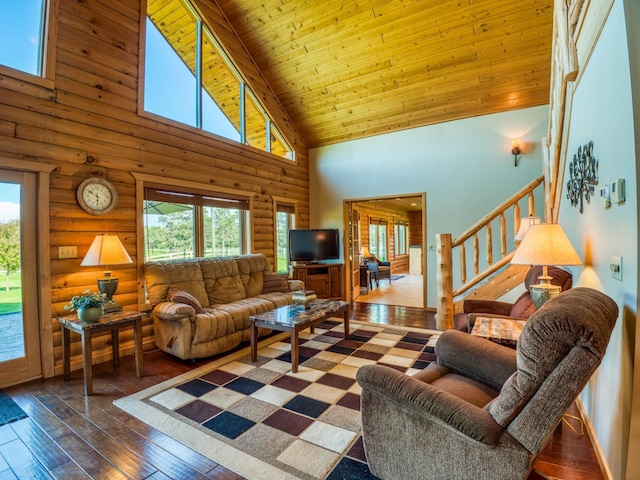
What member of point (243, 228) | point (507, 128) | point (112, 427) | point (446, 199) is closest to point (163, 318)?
point (112, 427)

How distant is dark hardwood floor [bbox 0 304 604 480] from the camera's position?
1720mm

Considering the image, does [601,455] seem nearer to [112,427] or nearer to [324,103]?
[112,427]

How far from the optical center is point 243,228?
5250mm

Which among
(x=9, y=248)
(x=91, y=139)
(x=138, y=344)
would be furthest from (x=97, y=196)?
(x=138, y=344)

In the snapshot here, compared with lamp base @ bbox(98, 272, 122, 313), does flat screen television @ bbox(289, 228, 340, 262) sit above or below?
above

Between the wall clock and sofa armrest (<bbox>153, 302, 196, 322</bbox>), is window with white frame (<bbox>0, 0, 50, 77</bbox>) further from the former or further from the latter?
sofa armrest (<bbox>153, 302, 196, 322</bbox>)

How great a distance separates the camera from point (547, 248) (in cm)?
215

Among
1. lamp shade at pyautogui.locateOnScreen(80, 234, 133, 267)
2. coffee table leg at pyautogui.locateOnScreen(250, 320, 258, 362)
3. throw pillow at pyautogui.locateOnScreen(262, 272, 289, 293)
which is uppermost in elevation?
lamp shade at pyautogui.locateOnScreen(80, 234, 133, 267)

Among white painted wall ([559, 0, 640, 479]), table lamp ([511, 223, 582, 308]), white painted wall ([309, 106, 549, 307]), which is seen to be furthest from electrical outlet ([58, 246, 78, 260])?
white painted wall ([309, 106, 549, 307])

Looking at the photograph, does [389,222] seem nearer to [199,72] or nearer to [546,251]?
[199,72]

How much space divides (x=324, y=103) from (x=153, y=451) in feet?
17.9

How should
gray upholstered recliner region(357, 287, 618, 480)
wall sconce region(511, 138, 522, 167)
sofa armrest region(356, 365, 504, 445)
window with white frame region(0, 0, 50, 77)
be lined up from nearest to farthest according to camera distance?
gray upholstered recliner region(357, 287, 618, 480) < sofa armrest region(356, 365, 504, 445) < window with white frame region(0, 0, 50, 77) < wall sconce region(511, 138, 522, 167)

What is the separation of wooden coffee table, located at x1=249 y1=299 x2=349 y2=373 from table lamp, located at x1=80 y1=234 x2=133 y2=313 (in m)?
1.33

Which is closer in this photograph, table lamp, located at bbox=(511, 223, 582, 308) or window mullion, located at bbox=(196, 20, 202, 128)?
table lamp, located at bbox=(511, 223, 582, 308)
